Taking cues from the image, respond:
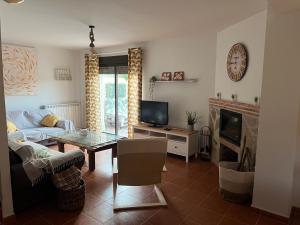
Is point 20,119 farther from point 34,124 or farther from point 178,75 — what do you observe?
point 178,75

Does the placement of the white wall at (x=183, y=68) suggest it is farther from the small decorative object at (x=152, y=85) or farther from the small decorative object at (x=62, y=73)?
the small decorative object at (x=62, y=73)

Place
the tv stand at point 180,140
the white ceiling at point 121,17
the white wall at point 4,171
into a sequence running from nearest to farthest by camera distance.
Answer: the white wall at point 4,171 → the white ceiling at point 121,17 → the tv stand at point 180,140

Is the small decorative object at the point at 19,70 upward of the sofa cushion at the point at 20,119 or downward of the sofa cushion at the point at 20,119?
upward

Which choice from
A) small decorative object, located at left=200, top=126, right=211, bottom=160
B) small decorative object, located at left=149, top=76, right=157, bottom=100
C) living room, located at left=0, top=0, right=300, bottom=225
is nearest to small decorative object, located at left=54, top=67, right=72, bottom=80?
living room, located at left=0, top=0, right=300, bottom=225

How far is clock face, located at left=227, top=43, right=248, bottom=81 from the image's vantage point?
3217 mm

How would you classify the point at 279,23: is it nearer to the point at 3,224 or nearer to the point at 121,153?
the point at 121,153

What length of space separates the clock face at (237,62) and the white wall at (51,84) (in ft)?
15.0

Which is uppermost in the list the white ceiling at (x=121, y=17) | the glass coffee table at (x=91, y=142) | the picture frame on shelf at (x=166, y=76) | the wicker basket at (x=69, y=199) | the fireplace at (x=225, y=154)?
the white ceiling at (x=121, y=17)

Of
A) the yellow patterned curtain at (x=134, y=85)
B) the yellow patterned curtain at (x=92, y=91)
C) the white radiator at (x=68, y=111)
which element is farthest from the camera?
the yellow patterned curtain at (x=92, y=91)

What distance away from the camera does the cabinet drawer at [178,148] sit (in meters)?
4.25

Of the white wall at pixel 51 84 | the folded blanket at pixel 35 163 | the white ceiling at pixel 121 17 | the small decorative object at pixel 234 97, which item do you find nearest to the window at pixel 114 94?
the white wall at pixel 51 84

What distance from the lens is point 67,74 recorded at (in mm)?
6375

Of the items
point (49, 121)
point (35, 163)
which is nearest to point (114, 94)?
point (49, 121)

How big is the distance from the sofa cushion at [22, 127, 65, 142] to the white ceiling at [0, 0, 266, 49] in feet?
6.46
